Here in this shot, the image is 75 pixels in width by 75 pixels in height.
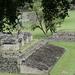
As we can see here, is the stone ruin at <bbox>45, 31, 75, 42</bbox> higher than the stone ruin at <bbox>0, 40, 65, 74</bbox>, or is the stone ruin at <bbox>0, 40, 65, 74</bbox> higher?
the stone ruin at <bbox>0, 40, 65, 74</bbox>

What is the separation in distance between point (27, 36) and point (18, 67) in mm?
5505

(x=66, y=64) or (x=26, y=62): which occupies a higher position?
(x=26, y=62)

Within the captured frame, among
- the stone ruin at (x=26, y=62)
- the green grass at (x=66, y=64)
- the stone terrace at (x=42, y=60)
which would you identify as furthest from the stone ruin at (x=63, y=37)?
the stone ruin at (x=26, y=62)

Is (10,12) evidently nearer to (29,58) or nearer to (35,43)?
(29,58)

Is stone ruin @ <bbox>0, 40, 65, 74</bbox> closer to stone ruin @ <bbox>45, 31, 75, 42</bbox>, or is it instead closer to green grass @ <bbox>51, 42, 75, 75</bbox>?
green grass @ <bbox>51, 42, 75, 75</bbox>

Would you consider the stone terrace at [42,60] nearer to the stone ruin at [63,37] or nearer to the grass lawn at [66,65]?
the grass lawn at [66,65]

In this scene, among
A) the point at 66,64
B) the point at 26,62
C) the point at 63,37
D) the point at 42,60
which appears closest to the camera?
the point at 26,62

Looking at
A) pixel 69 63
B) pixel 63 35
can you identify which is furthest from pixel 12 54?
pixel 63 35

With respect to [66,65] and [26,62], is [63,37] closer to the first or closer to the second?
[66,65]

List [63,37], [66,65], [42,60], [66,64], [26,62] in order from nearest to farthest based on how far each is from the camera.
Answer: [26,62], [42,60], [66,65], [66,64], [63,37]

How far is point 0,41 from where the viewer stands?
25219 mm

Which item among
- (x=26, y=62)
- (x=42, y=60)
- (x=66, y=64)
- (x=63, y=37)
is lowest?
(x=63, y=37)

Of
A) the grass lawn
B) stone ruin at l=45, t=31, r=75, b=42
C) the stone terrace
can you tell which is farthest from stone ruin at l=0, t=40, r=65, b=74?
stone ruin at l=45, t=31, r=75, b=42

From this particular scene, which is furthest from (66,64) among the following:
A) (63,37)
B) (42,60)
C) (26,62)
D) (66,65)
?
(63,37)
